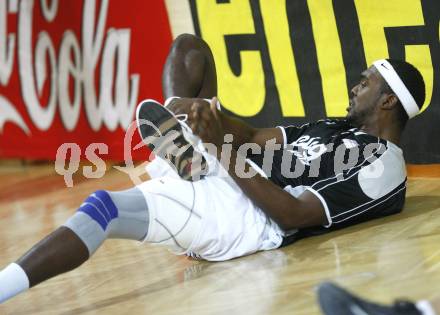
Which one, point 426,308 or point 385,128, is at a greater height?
point 385,128

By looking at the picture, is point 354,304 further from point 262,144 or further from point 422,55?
point 422,55

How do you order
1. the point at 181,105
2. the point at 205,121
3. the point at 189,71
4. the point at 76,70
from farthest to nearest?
the point at 76,70
the point at 189,71
the point at 181,105
the point at 205,121

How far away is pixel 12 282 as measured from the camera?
262 cm

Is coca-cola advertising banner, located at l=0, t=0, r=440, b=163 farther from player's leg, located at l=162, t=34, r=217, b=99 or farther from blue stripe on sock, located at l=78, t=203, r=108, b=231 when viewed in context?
blue stripe on sock, located at l=78, t=203, r=108, b=231

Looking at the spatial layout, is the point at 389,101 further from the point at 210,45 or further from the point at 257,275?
the point at 210,45

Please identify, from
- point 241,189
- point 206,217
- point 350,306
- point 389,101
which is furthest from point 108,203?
point 389,101

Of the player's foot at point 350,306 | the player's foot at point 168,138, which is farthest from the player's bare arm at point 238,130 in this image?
the player's foot at point 350,306

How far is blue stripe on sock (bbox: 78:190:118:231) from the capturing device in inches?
109

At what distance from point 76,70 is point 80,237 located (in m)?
3.15

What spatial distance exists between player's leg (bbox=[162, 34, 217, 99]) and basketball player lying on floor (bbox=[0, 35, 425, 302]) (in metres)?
0.01

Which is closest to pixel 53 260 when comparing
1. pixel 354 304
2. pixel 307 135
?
pixel 354 304

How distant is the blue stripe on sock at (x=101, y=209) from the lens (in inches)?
109

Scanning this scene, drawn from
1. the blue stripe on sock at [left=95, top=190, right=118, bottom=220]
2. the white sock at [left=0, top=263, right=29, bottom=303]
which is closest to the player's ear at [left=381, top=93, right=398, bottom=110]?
the blue stripe on sock at [left=95, top=190, right=118, bottom=220]

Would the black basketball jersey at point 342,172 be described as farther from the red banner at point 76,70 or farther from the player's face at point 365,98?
the red banner at point 76,70
